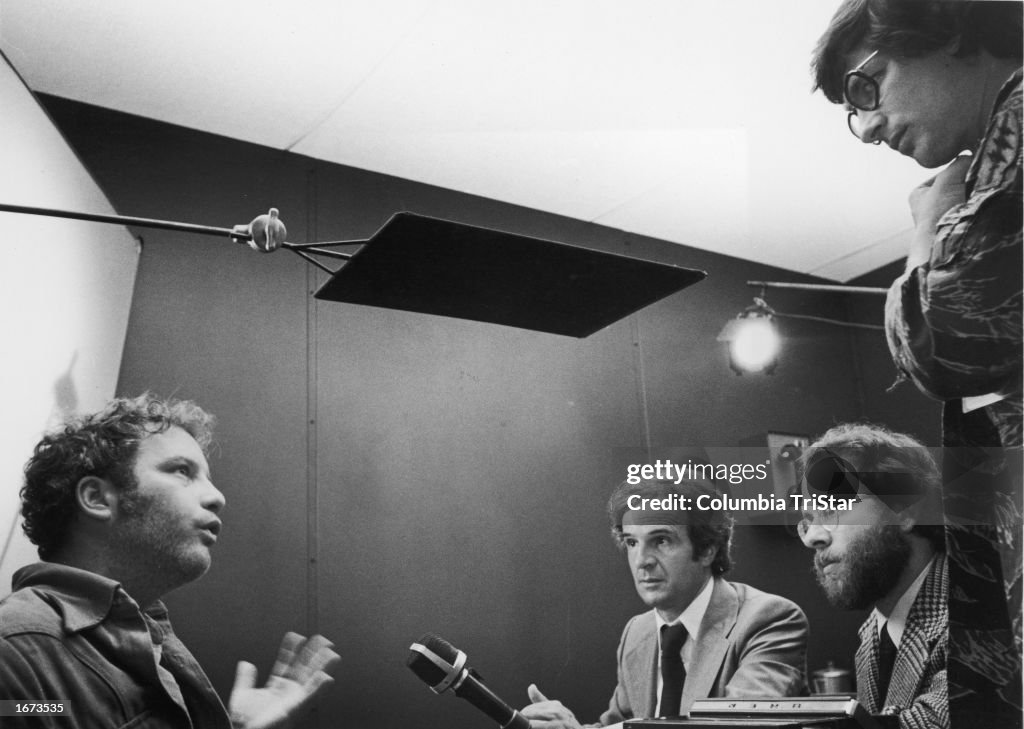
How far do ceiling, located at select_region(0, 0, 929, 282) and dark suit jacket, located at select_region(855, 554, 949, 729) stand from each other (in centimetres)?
66

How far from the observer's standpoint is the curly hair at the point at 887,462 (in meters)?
1.37

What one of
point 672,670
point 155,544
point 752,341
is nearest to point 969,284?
point 752,341

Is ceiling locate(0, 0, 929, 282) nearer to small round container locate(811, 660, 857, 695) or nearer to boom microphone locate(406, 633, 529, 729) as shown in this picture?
small round container locate(811, 660, 857, 695)

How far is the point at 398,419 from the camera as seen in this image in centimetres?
186

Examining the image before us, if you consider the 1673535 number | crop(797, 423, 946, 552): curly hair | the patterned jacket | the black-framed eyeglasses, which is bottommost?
the 1673535 number

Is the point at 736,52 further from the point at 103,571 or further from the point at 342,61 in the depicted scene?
the point at 103,571

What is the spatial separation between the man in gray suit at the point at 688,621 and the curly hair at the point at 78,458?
2.79ft

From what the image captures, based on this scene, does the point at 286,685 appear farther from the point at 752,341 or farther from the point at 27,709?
the point at 752,341

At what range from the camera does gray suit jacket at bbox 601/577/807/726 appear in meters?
1.54

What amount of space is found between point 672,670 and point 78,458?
1.08 meters

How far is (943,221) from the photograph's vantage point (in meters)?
1.34

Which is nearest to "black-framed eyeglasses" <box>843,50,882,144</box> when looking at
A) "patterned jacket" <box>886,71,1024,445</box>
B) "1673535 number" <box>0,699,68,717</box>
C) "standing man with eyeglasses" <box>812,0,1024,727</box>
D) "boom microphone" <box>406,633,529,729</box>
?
"standing man with eyeglasses" <box>812,0,1024,727</box>

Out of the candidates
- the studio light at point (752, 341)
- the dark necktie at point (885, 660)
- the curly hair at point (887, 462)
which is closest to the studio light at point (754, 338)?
the studio light at point (752, 341)

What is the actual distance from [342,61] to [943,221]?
1.18 meters
